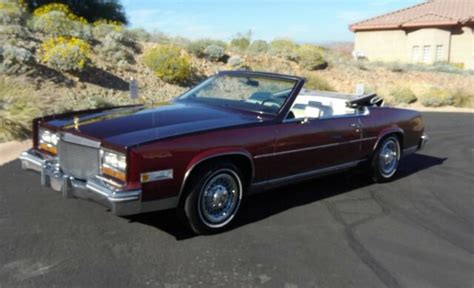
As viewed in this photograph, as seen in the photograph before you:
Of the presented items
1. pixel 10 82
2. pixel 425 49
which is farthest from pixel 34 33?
pixel 425 49

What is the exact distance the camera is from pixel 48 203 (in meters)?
5.76

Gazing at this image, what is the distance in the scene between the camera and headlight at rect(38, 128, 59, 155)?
5207 millimetres

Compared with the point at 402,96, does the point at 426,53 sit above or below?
above

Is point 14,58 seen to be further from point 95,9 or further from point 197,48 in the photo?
point 95,9

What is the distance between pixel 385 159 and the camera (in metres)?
7.37

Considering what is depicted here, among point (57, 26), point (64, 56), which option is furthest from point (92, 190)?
point (57, 26)

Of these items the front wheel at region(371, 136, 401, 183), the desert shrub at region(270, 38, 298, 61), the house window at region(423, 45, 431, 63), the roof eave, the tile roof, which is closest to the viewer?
the front wheel at region(371, 136, 401, 183)

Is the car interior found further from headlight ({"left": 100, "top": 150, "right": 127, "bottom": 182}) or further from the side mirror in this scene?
headlight ({"left": 100, "top": 150, "right": 127, "bottom": 182})

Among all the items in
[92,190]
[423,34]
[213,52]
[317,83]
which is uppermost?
[423,34]

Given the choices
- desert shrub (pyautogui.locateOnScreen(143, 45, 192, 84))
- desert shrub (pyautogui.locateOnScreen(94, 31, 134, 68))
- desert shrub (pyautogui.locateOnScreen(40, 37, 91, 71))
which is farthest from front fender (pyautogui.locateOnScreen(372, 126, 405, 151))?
desert shrub (pyautogui.locateOnScreen(94, 31, 134, 68))

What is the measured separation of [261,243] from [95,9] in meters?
20.3

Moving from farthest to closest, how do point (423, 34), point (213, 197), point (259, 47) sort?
point (423, 34) → point (259, 47) → point (213, 197)

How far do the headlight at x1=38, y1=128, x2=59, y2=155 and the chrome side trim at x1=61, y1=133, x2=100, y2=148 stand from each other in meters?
0.22

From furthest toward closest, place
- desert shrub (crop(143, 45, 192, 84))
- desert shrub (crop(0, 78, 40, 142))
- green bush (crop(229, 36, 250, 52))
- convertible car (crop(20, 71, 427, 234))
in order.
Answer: green bush (crop(229, 36, 250, 52)) < desert shrub (crop(143, 45, 192, 84)) < desert shrub (crop(0, 78, 40, 142)) < convertible car (crop(20, 71, 427, 234))
